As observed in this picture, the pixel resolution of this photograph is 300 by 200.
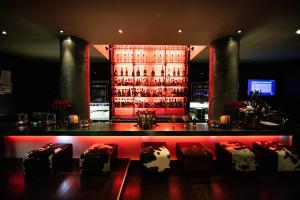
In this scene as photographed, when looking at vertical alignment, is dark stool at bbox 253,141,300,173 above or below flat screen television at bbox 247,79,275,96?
below

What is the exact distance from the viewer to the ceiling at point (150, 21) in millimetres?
2789

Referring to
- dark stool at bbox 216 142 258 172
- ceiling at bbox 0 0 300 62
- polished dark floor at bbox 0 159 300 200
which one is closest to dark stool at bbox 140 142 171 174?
polished dark floor at bbox 0 159 300 200

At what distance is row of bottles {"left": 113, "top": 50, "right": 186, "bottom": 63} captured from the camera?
6031 millimetres

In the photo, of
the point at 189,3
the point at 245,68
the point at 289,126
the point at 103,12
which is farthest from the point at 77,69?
the point at 245,68

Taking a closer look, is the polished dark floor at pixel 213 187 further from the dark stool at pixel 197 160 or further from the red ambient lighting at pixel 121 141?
the red ambient lighting at pixel 121 141

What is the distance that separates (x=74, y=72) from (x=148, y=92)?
2.38 meters

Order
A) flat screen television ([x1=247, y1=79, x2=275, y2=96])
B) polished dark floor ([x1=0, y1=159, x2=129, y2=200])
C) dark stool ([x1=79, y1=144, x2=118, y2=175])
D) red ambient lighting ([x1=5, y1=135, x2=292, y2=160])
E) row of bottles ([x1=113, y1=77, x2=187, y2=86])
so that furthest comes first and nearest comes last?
1. flat screen television ([x1=247, y1=79, x2=275, y2=96])
2. row of bottles ([x1=113, y1=77, x2=187, y2=86])
3. red ambient lighting ([x1=5, y1=135, x2=292, y2=160])
4. dark stool ([x1=79, y1=144, x2=118, y2=175])
5. polished dark floor ([x1=0, y1=159, x2=129, y2=200])

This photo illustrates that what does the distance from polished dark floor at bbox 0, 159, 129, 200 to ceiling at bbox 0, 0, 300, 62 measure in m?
2.48

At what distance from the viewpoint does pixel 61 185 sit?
8.46 ft

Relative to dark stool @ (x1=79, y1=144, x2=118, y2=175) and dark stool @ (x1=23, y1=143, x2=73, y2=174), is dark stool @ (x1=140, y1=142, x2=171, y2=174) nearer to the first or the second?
dark stool @ (x1=79, y1=144, x2=118, y2=175)

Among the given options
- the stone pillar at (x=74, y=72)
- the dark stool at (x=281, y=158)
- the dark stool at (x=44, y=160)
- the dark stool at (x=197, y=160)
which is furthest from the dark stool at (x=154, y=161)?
the stone pillar at (x=74, y=72)

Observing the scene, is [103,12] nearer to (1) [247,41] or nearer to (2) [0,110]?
(1) [247,41]

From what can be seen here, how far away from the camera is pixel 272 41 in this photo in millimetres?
4613

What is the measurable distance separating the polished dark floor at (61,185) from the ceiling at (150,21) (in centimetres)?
248
